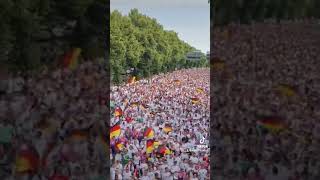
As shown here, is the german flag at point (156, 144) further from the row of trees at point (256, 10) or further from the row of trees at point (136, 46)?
the row of trees at point (136, 46)

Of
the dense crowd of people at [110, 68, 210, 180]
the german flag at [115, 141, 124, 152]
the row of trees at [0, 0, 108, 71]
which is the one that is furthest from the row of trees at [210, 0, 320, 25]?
the german flag at [115, 141, 124, 152]

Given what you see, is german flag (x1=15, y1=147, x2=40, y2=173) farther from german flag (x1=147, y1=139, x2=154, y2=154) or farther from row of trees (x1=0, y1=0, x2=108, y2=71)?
german flag (x1=147, y1=139, x2=154, y2=154)

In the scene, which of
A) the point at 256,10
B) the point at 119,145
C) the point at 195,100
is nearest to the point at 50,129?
the point at 256,10

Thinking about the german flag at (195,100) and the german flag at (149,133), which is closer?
the german flag at (149,133)

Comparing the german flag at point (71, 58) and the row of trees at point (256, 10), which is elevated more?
the row of trees at point (256, 10)

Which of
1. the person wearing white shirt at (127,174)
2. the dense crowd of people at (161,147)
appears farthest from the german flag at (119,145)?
the person wearing white shirt at (127,174)

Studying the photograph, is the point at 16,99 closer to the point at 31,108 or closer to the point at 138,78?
the point at 31,108
